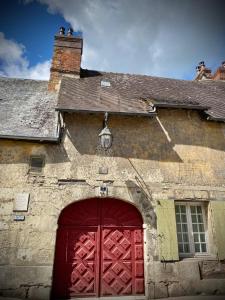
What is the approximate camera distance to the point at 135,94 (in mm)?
7781

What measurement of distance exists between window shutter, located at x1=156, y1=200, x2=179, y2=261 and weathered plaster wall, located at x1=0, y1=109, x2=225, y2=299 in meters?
0.15

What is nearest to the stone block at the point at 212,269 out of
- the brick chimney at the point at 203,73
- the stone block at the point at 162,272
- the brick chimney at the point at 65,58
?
the stone block at the point at 162,272

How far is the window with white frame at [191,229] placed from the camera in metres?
6.04

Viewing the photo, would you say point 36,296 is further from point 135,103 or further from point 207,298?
point 135,103

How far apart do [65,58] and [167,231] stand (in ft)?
22.6

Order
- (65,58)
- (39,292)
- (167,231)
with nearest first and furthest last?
1. (39,292)
2. (167,231)
3. (65,58)

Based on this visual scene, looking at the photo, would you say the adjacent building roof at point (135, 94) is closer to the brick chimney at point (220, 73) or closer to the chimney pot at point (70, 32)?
the brick chimney at point (220, 73)

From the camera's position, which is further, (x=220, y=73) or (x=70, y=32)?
(x=220, y=73)

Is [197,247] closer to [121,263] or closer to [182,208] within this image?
[182,208]

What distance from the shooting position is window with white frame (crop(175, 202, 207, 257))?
6039 millimetres

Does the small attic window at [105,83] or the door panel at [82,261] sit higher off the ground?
the small attic window at [105,83]

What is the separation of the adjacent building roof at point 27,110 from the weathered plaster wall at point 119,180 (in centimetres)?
32

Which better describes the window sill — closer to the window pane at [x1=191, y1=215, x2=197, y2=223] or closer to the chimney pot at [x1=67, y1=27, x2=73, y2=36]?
the window pane at [x1=191, y1=215, x2=197, y2=223]

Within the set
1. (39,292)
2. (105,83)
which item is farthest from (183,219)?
(105,83)
